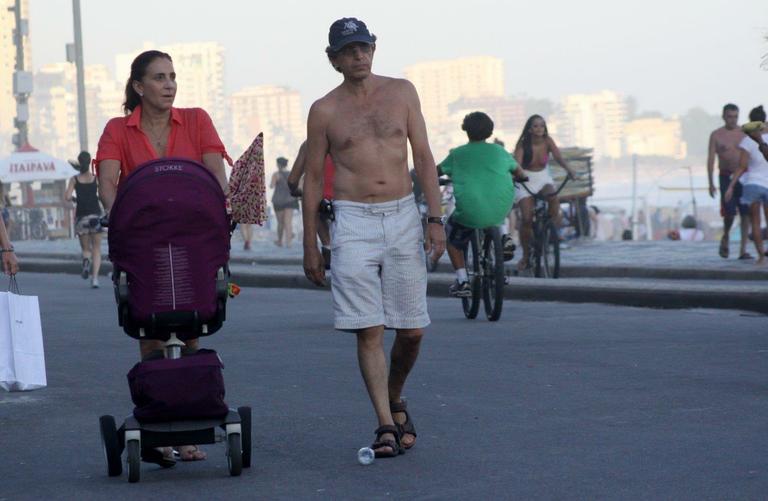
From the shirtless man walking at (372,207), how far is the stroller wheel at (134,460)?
1.02 meters

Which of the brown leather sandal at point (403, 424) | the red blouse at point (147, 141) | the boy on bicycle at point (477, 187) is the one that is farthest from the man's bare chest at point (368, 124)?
the boy on bicycle at point (477, 187)

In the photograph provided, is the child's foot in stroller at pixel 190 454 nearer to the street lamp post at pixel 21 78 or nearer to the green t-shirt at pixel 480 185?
the green t-shirt at pixel 480 185

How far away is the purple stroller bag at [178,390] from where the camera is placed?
Result: 6.55 meters

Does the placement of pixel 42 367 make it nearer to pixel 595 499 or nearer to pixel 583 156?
pixel 595 499

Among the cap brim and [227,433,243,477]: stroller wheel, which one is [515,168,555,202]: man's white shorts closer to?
the cap brim

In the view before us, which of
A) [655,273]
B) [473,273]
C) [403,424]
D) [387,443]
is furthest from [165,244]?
[655,273]

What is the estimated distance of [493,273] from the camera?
45.9ft

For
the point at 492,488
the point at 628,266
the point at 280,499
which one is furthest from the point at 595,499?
the point at 628,266

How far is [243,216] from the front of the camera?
6.84 m

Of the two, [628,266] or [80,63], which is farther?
[80,63]

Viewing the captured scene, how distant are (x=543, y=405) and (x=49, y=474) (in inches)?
106

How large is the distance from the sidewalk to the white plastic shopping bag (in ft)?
23.6

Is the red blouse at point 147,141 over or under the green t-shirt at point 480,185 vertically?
over

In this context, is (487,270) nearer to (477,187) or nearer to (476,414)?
(477,187)
